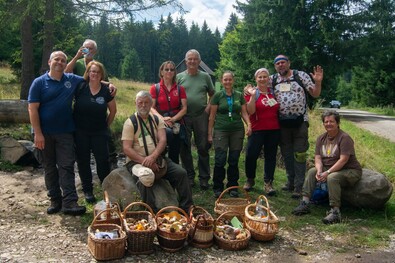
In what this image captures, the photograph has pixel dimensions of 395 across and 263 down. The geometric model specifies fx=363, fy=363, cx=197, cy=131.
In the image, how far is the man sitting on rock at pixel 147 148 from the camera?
4.73 metres

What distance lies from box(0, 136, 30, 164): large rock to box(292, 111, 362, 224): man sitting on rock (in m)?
5.18

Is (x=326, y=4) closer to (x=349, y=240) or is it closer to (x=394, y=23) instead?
(x=394, y=23)

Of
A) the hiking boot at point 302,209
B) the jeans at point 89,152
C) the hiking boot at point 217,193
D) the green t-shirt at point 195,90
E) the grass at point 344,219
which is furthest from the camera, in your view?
the hiking boot at point 217,193

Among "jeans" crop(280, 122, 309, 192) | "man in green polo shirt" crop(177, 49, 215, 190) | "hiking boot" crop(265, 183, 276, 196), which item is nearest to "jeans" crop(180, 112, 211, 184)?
"man in green polo shirt" crop(177, 49, 215, 190)

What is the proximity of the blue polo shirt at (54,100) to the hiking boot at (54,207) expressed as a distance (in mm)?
996

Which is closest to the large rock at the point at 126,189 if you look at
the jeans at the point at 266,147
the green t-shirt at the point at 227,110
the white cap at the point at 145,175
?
the white cap at the point at 145,175

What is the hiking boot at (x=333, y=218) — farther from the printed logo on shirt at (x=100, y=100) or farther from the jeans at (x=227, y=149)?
the printed logo on shirt at (x=100, y=100)

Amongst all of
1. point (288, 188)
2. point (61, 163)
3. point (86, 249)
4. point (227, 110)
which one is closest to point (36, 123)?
point (61, 163)

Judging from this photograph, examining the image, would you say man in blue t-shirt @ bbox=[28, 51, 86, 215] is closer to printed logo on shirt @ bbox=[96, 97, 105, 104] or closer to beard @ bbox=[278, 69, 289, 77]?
printed logo on shirt @ bbox=[96, 97, 105, 104]

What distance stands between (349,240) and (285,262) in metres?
1.11

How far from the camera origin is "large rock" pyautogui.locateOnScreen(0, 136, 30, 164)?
702 cm

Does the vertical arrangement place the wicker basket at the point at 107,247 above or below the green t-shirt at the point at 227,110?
below

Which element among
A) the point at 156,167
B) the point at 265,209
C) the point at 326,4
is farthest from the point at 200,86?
the point at 326,4

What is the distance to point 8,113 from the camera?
26.9 feet
